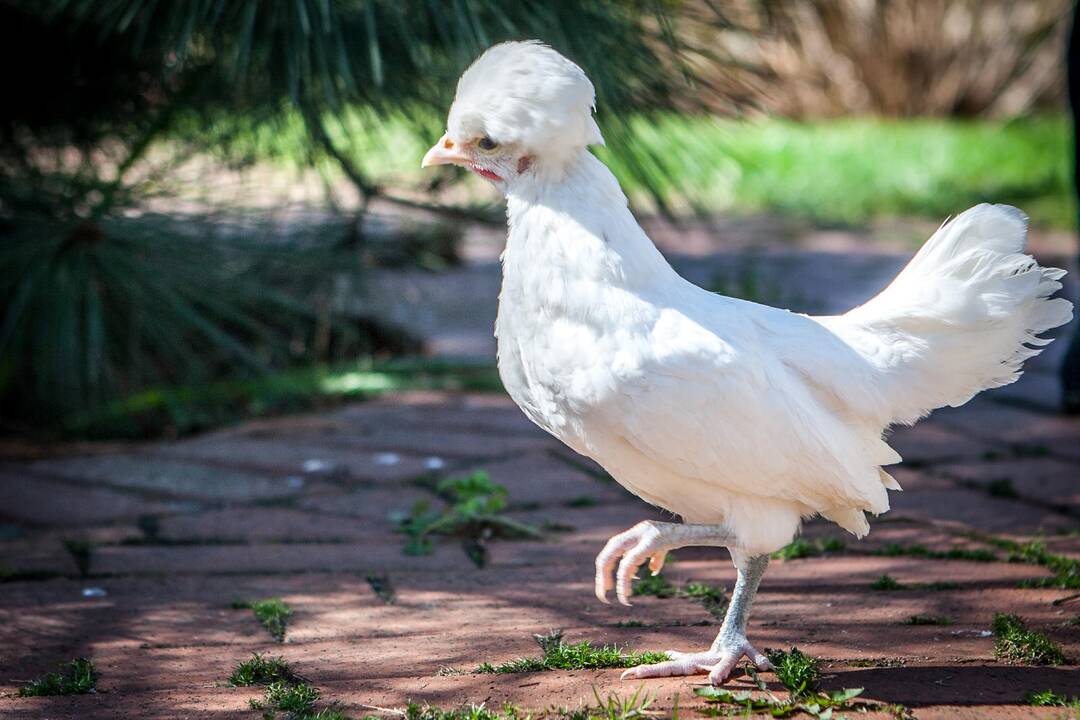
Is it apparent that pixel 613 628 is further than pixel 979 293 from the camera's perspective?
Yes

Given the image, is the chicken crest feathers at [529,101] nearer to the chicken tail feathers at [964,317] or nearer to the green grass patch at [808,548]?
the chicken tail feathers at [964,317]

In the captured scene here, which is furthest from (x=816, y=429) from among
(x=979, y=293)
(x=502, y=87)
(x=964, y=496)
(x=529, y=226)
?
(x=964, y=496)

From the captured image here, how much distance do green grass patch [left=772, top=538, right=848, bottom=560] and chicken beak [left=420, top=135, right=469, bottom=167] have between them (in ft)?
4.40

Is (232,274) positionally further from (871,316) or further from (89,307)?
(871,316)

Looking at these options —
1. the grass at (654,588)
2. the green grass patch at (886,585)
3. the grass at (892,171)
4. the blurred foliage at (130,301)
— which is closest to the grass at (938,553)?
the green grass patch at (886,585)

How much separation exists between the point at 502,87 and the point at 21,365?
2.69 metres

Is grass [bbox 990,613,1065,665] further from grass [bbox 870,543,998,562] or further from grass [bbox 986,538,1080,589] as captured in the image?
grass [bbox 870,543,998,562]

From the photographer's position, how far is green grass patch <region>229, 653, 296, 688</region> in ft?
7.16

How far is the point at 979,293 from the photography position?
6.90 ft

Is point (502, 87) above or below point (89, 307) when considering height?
above

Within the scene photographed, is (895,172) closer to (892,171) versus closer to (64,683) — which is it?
(892,171)

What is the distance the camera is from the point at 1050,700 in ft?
6.55

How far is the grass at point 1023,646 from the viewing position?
2.20 m

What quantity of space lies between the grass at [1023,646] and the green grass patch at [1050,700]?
17 cm
